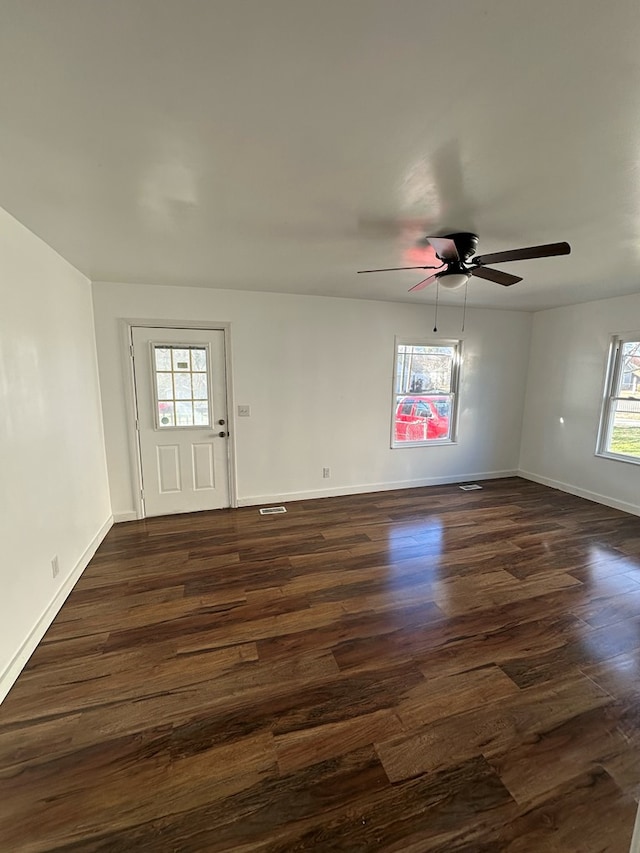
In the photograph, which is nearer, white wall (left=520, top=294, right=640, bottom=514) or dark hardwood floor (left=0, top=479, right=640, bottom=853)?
dark hardwood floor (left=0, top=479, right=640, bottom=853)

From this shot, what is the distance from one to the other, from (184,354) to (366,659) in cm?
330

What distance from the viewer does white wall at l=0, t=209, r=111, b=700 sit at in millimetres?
1955

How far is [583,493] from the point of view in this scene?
4.73 meters

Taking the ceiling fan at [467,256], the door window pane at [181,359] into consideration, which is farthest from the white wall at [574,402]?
the door window pane at [181,359]

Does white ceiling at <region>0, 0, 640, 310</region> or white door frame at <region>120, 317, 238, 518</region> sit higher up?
white ceiling at <region>0, 0, 640, 310</region>

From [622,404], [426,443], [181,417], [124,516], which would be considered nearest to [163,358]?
[181,417]

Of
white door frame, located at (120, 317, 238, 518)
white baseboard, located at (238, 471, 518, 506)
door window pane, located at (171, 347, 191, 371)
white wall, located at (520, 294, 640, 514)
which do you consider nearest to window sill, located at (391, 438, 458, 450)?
white baseboard, located at (238, 471, 518, 506)

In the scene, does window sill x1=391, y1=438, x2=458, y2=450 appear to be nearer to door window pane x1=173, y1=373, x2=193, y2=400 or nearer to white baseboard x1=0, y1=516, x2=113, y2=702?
door window pane x1=173, y1=373, x2=193, y2=400

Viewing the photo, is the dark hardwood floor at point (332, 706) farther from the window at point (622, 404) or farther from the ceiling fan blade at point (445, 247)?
the ceiling fan blade at point (445, 247)

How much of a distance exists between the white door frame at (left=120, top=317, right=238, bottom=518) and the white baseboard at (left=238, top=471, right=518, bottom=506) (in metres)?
0.48

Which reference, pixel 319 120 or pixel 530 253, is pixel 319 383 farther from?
pixel 319 120

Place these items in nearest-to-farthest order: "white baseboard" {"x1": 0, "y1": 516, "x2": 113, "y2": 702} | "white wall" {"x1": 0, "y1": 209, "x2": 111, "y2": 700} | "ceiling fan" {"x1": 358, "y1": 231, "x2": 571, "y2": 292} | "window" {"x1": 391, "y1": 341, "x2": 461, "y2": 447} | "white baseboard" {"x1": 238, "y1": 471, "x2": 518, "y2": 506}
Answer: "white baseboard" {"x1": 0, "y1": 516, "x2": 113, "y2": 702} < "white wall" {"x1": 0, "y1": 209, "x2": 111, "y2": 700} < "ceiling fan" {"x1": 358, "y1": 231, "x2": 571, "y2": 292} < "white baseboard" {"x1": 238, "y1": 471, "x2": 518, "y2": 506} < "window" {"x1": 391, "y1": 341, "x2": 461, "y2": 447}

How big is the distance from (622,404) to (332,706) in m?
4.66

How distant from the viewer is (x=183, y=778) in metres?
1.44
